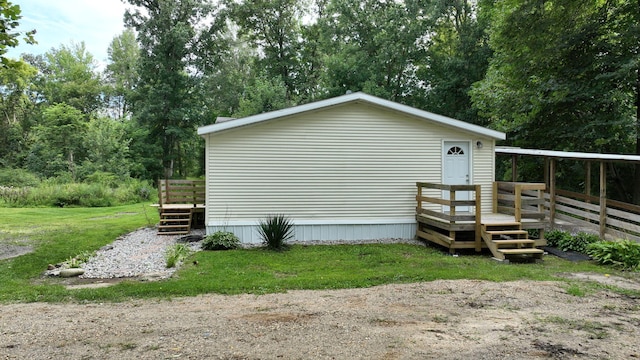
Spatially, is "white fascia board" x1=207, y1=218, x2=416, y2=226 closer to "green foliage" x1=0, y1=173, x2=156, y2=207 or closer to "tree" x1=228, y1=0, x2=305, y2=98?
"green foliage" x1=0, y1=173, x2=156, y2=207

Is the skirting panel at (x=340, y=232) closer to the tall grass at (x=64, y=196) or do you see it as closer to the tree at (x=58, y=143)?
the tall grass at (x=64, y=196)

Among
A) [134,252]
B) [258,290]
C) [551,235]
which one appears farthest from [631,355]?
[134,252]

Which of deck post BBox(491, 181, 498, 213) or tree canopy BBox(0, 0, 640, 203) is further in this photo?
tree canopy BBox(0, 0, 640, 203)

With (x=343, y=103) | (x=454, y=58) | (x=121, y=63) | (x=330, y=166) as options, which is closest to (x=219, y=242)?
(x=330, y=166)

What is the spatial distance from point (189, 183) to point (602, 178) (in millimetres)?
10008

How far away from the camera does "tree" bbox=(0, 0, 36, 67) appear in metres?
5.87

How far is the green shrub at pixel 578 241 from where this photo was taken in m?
8.35

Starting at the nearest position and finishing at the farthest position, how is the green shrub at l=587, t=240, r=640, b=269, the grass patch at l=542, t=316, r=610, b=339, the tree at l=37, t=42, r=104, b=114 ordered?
the grass patch at l=542, t=316, r=610, b=339 → the green shrub at l=587, t=240, r=640, b=269 → the tree at l=37, t=42, r=104, b=114

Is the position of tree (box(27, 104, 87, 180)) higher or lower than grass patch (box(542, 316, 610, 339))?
higher

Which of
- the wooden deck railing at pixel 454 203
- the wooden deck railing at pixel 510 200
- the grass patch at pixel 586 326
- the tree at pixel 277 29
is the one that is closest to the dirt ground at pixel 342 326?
the grass patch at pixel 586 326

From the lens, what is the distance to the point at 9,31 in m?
6.63

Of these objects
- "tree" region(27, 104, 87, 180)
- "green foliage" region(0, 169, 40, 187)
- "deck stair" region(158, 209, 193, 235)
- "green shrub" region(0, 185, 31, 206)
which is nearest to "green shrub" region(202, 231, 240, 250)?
"deck stair" region(158, 209, 193, 235)

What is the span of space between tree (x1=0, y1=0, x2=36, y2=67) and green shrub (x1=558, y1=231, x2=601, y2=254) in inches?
436

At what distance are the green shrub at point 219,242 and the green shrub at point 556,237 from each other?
285 inches
